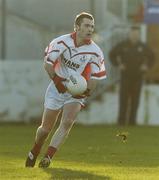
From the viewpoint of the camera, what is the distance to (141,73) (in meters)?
21.4

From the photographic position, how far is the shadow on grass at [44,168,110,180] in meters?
10.3

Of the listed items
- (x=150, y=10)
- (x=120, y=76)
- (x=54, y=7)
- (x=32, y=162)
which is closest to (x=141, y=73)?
(x=120, y=76)

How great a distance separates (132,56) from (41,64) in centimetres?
238

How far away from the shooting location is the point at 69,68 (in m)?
11.2

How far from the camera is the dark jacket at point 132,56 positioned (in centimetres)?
2138

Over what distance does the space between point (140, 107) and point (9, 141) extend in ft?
21.1

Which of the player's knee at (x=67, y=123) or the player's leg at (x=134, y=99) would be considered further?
the player's leg at (x=134, y=99)

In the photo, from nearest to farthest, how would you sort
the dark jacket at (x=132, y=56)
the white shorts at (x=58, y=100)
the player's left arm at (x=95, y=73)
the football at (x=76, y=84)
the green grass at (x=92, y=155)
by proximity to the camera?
1. the green grass at (x=92, y=155)
2. the football at (x=76, y=84)
3. the player's left arm at (x=95, y=73)
4. the white shorts at (x=58, y=100)
5. the dark jacket at (x=132, y=56)

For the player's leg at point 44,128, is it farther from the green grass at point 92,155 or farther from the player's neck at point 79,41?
the player's neck at point 79,41

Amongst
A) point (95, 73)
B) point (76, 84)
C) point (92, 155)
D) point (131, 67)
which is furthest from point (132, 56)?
point (76, 84)

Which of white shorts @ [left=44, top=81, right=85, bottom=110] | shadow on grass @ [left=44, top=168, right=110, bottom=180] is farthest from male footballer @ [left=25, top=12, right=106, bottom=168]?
shadow on grass @ [left=44, top=168, right=110, bottom=180]

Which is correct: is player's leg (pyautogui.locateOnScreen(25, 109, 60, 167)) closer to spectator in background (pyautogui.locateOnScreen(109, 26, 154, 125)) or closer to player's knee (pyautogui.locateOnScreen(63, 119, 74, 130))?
player's knee (pyautogui.locateOnScreen(63, 119, 74, 130))

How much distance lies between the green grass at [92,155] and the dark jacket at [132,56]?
165cm

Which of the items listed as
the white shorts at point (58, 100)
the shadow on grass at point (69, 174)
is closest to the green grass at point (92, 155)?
the shadow on grass at point (69, 174)
